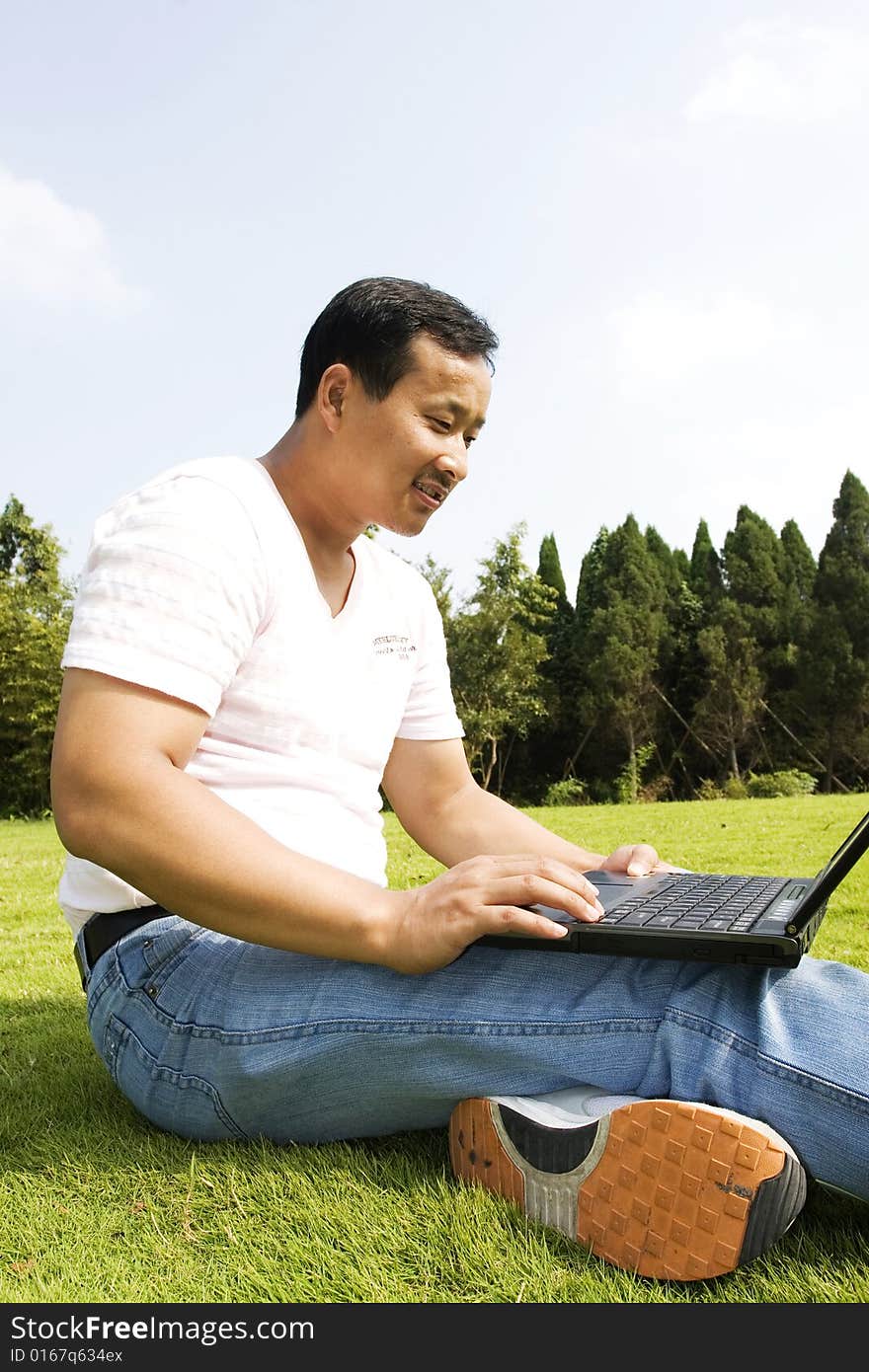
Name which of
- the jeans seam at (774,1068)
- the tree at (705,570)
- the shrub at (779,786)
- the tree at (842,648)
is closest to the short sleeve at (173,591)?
the jeans seam at (774,1068)

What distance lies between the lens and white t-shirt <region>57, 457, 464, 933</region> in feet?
5.58

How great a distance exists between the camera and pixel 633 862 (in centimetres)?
220

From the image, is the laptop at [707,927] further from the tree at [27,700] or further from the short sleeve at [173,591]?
the tree at [27,700]

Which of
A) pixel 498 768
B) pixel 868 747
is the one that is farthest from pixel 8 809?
pixel 868 747

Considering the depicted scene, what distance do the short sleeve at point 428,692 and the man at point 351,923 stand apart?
31cm

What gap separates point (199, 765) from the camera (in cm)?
192

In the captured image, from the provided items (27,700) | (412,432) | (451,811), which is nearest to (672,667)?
(27,700)

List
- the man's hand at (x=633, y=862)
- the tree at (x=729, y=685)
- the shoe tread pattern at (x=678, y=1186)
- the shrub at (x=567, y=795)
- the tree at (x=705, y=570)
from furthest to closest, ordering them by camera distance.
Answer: the tree at (x=705, y=570), the tree at (x=729, y=685), the shrub at (x=567, y=795), the man's hand at (x=633, y=862), the shoe tread pattern at (x=678, y=1186)

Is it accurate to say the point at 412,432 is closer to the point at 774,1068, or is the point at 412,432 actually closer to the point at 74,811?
the point at 74,811

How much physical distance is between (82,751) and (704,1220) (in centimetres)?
106

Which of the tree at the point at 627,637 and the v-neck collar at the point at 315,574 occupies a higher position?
the tree at the point at 627,637

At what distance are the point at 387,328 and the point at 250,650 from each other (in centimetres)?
68

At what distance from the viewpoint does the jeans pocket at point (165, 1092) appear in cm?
187
